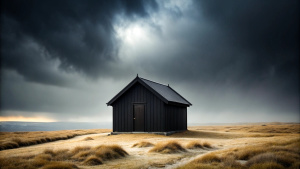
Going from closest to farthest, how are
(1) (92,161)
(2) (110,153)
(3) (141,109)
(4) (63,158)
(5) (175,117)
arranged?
(1) (92,161) → (4) (63,158) → (2) (110,153) → (3) (141,109) → (5) (175,117)

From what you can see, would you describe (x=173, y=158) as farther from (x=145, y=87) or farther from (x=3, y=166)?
(x=145, y=87)

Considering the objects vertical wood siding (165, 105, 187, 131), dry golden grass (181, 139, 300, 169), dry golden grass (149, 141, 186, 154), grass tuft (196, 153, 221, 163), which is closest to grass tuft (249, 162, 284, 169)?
dry golden grass (181, 139, 300, 169)

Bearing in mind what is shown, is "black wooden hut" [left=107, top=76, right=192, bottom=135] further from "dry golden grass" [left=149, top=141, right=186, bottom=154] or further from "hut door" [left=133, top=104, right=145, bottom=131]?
"dry golden grass" [left=149, top=141, right=186, bottom=154]

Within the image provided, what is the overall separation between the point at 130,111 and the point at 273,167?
1913 cm

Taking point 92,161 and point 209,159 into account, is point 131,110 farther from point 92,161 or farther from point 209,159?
point 209,159

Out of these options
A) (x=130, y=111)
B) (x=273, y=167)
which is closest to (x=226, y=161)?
(x=273, y=167)

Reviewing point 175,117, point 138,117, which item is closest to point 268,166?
point 138,117

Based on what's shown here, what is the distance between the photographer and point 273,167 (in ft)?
28.2

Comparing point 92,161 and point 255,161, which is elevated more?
point 255,161

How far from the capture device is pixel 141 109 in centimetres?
2639

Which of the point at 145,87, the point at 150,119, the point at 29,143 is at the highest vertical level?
the point at 145,87

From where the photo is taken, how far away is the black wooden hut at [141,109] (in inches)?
1011

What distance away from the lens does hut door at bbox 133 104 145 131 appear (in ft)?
86.3

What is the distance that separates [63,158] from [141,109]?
50.1 feet
